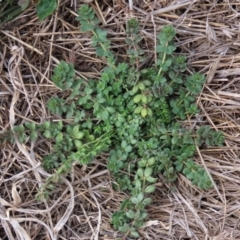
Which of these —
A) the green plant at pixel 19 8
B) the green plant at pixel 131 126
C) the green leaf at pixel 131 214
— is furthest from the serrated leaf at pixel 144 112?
the green plant at pixel 19 8

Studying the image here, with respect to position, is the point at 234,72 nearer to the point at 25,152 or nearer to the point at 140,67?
the point at 140,67

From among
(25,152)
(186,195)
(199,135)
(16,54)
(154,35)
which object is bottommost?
(186,195)

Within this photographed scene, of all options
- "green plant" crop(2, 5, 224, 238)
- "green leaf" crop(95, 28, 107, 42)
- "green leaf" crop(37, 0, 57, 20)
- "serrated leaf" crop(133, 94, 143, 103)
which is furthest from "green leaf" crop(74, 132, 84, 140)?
"green leaf" crop(37, 0, 57, 20)

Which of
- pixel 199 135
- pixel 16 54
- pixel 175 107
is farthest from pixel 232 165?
pixel 16 54

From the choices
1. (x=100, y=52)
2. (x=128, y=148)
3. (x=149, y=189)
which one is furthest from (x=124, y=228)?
(x=100, y=52)

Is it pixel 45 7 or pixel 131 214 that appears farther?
pixel 45 7

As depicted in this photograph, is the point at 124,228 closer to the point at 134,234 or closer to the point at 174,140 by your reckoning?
the point at 134,234
